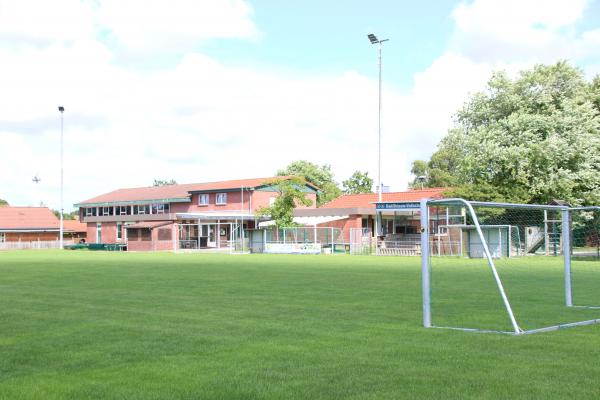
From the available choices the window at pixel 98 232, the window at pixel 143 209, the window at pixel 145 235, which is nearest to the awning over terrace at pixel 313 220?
the window at pixel 145 235

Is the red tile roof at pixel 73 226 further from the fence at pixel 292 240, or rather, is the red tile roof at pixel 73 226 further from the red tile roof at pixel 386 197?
the fence at pixel 292 240

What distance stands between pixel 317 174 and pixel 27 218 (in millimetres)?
38408

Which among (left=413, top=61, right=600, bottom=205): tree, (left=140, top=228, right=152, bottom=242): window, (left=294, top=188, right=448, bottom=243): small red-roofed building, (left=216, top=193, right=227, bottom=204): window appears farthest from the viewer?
(left=216, top=193, right=227, bottom=204): window

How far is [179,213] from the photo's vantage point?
5697 centimetres

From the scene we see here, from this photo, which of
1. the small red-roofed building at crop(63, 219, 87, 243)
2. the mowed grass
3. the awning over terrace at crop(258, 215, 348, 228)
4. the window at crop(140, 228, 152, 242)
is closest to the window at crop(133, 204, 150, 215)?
the window at crop(140, 228, 152, 242)

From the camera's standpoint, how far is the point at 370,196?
5900 cm

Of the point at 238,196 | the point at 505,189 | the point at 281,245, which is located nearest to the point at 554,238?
the point at 505,189

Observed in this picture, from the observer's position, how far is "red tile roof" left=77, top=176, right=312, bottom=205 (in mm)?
64250

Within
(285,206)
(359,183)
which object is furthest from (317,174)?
(285,206)

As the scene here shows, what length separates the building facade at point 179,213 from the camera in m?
57.0

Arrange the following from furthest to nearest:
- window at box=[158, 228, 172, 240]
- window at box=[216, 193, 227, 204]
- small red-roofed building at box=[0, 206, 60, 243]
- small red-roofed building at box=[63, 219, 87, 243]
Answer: small red-roofed building at box=[63, 219, 87, 243] → small red-roofed building at box=[0, 206, 60, 243] → window at box=[216, 193, 227, 204] → window at box=[158, 228, 172, 240]

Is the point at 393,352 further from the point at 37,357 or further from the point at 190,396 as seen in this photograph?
the point at 37,357

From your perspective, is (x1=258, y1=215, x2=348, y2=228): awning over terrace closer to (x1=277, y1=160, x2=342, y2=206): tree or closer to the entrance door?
the entrance door

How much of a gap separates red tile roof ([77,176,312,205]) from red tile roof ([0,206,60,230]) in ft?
23.0
